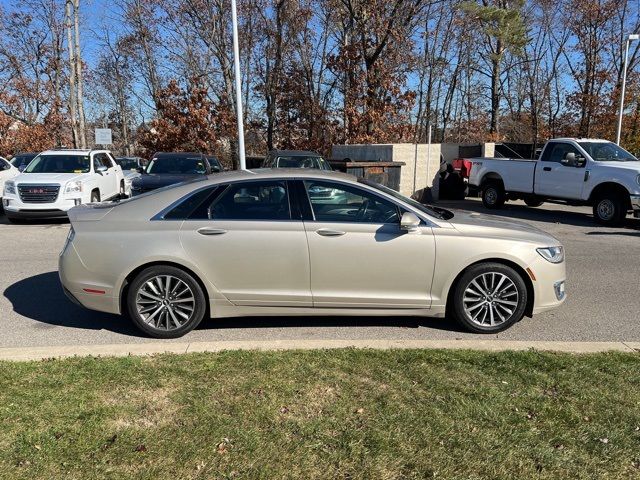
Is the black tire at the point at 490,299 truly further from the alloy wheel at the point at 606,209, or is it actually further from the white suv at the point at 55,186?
the white suv at the point at 55,186

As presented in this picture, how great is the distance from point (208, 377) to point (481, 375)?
206 centimetres

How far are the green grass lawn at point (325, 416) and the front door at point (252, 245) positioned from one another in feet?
2.58

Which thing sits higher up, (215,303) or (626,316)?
(215,303)

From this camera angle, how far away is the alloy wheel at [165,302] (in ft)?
16.4

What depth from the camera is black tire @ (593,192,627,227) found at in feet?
40.7

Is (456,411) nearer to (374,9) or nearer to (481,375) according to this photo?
(481,375)

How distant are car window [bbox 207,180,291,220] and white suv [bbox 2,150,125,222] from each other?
8.58 metres

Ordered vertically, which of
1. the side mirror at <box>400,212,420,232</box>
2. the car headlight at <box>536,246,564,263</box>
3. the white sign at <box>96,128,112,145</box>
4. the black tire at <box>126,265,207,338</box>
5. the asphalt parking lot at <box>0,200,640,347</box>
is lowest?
the asphalt parking lot at <box>0,200,640,347</box>

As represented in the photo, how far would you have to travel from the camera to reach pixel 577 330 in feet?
17.7

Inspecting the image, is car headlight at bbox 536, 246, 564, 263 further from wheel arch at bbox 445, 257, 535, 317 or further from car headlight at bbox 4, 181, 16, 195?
car headlight at bbox 4, 181, 16, 195

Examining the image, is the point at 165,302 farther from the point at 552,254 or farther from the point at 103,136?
the point at 103,136

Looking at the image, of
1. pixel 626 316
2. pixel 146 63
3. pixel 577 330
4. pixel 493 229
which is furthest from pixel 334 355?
pixel 146 63

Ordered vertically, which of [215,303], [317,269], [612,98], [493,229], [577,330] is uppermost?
[612,98]

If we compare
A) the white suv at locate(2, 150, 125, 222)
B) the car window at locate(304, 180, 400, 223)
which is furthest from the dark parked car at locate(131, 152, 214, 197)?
the car window at locate(304, 180, 400, 223)
